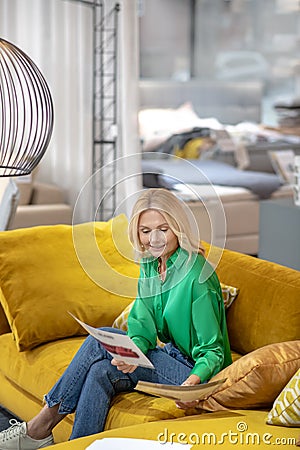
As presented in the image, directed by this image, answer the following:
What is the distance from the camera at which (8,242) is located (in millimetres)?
3287

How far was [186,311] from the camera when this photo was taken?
2.67m

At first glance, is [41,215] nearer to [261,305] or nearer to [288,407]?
[261,305]

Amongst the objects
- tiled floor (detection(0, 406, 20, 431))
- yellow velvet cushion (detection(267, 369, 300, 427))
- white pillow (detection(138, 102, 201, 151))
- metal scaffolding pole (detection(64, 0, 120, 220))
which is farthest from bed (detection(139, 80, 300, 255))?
yellow velvet cushion (detection(267, 369, 300, 427))

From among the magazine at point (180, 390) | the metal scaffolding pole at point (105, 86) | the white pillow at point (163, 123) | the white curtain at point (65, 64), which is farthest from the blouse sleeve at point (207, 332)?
the white pillow at point (163, 123)

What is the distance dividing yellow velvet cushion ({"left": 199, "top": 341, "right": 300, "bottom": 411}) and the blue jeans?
0.16m

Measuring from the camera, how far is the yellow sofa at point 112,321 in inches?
97.7

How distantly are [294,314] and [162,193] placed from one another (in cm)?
55

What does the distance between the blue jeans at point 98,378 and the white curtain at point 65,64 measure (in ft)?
8.67

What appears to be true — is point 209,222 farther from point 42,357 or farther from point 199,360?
point 42,357

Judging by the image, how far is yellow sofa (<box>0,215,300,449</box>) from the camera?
8.14ft

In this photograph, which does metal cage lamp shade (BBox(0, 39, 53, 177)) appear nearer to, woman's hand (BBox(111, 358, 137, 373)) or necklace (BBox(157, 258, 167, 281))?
necklace (BBox(157, 258, 167, 281))

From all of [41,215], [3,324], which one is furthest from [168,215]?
[41,215]

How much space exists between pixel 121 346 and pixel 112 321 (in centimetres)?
82

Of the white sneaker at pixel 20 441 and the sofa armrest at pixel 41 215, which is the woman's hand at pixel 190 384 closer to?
the white sneaker at pixel 20 441
